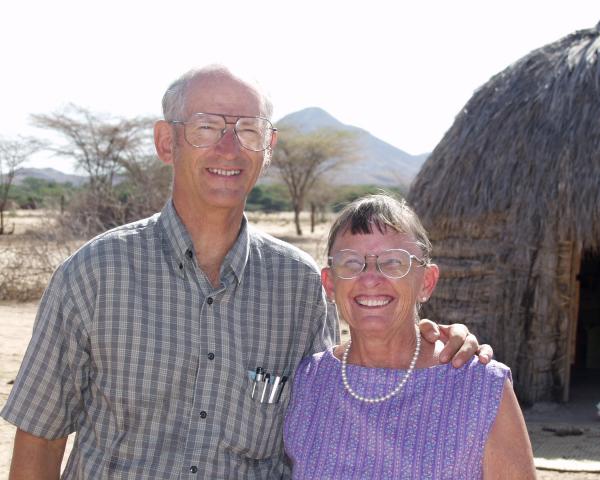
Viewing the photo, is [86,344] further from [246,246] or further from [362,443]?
[362,443]

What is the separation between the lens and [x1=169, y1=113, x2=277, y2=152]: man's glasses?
2.03 metres

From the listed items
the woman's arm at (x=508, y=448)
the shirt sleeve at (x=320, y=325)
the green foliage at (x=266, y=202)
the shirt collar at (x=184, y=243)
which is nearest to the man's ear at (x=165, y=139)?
the shirt collar at (x=184, y=243)

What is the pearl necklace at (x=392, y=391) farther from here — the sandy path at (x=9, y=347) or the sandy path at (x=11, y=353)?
the sandy path at (x=9, y=347)

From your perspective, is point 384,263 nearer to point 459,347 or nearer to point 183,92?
point 459,347

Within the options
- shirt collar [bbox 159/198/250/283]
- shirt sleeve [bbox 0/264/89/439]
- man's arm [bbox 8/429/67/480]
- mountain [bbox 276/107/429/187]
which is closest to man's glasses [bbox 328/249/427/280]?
shirt collar [bbox 159/198/250/283]

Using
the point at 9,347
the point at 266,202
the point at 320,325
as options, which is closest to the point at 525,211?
the point at 320,325

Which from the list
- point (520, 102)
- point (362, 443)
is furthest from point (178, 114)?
point (520, 102)

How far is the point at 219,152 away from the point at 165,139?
0.20 metres

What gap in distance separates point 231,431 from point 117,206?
956cm

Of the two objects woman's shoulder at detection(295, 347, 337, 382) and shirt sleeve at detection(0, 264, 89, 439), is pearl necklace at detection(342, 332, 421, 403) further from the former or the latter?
shirt sleeve at detection(0, 264, 89, 439)

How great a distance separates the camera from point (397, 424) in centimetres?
182

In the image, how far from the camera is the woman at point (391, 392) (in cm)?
172

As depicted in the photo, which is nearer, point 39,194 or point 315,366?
point 315,366

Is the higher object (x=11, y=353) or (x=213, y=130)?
(x=213, y=130)
